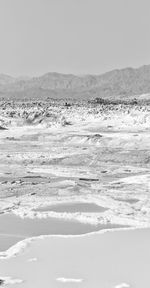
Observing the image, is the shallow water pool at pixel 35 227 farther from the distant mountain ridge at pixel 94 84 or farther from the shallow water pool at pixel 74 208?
the distant mountain ridge at pixel 94 84

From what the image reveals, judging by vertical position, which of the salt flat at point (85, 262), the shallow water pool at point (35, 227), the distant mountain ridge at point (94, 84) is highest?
the distant mountain ridge at point (94, 84)

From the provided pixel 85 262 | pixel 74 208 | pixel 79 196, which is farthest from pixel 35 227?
pixel 79 196

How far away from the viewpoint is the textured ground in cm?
1456

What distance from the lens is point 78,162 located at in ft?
74.0

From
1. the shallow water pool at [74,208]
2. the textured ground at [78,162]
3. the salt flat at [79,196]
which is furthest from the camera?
the textured ground at [78,162]

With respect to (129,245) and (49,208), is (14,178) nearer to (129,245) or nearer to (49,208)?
(49,208)

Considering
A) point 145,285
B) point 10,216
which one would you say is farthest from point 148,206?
point 145,285

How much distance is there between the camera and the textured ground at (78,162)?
14.6m

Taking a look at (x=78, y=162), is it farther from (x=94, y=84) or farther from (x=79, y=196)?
(x=94, y=84)

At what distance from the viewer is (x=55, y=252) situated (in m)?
9.71

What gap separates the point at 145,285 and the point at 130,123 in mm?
27710

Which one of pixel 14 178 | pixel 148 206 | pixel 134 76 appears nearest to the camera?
→ pixel 148 206

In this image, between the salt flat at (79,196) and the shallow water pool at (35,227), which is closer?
the salt flat at (79,196)

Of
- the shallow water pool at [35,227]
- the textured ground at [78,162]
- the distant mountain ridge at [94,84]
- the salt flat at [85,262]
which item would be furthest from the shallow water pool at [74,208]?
the distant mountain ridge at [94,84]
